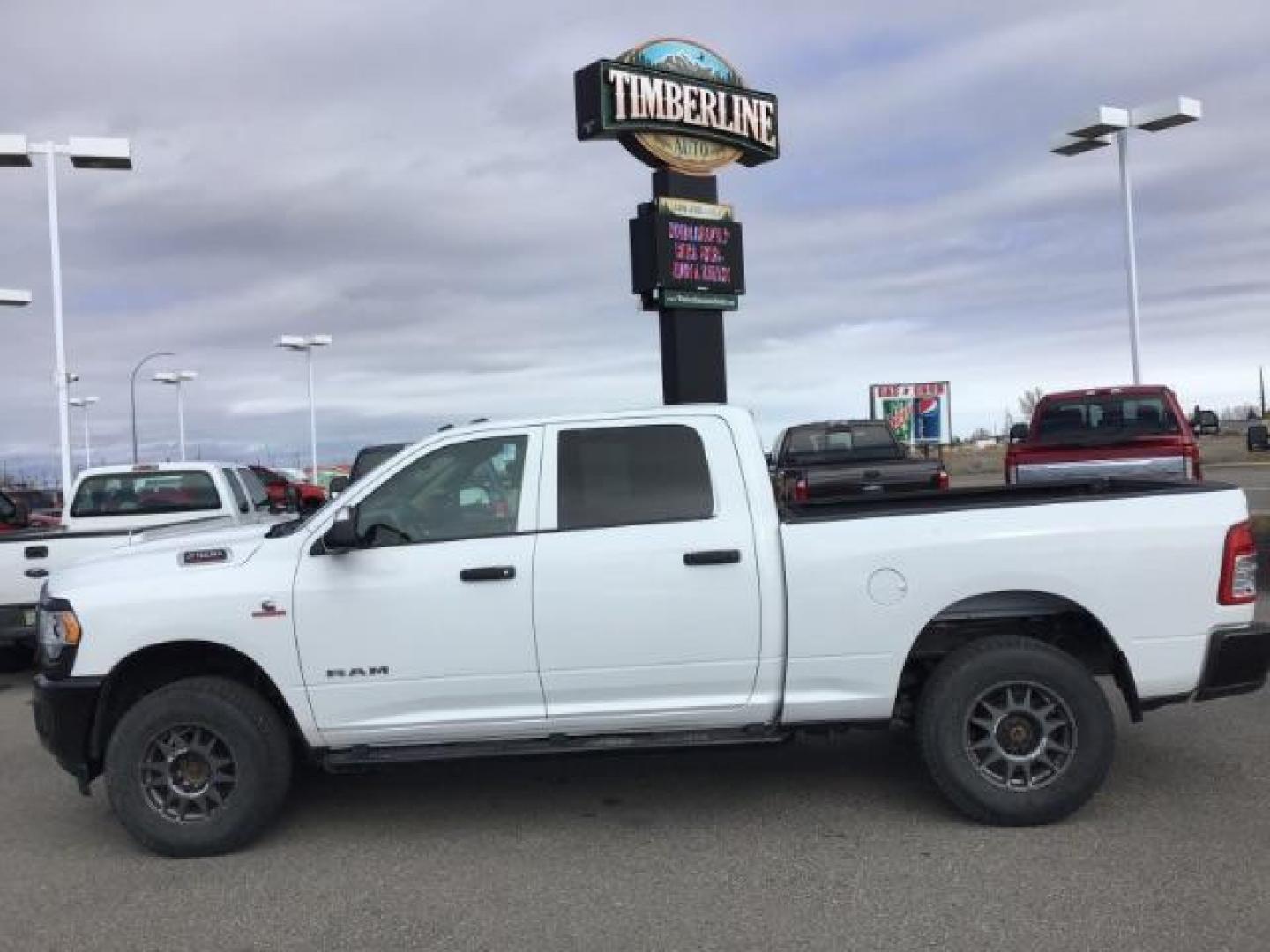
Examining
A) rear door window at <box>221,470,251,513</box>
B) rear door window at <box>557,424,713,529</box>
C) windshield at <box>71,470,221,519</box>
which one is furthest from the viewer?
rear door window at <box>221,470,251,513</box>

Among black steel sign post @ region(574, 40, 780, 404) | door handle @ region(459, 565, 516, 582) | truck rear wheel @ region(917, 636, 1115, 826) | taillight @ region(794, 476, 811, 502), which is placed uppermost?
black steel sign post @ region(574, 40, 780, 404)

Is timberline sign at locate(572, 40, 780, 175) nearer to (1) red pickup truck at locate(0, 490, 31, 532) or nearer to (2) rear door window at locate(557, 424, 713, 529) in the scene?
(1) red pickup truck at locate(0, 490, 31, 532)

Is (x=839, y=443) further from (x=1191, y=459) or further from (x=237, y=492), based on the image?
(x=237, y=492)

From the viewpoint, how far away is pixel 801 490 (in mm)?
13461

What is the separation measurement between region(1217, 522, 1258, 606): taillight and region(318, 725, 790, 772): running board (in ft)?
6.95

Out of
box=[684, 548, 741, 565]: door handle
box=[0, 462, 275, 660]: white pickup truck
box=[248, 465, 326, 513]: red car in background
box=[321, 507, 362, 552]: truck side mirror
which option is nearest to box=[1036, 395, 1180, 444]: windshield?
box=[0, 462, 275, 660]: white pickup truck

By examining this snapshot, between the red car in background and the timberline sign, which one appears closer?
the timberline sign

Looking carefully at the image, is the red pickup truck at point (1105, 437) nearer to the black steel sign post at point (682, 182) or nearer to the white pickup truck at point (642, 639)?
the black steel sign post at point (682, 182)

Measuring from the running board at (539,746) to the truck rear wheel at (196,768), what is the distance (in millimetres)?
Result: 318

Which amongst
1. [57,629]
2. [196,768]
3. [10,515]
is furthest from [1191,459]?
[10,515]

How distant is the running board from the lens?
5.15 m

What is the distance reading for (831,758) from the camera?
641 cm

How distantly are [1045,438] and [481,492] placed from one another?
9.42 m

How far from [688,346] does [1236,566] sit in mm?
13224
